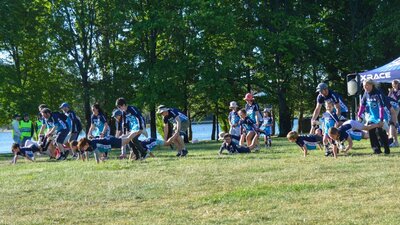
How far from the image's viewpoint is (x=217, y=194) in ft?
30.9

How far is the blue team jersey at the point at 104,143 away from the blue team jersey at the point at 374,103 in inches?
242

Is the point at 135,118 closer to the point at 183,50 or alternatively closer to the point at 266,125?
the point at 266,125

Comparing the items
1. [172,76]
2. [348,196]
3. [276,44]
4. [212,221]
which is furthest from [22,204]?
[276,44]

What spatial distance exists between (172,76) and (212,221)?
2803cm

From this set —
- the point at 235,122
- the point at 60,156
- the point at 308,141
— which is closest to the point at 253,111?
the point at 235,122

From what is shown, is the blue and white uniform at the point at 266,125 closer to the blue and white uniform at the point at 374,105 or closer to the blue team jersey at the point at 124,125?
the blue team jersey at the point at 124,125

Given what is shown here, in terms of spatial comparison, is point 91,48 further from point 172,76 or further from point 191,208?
point 191,208

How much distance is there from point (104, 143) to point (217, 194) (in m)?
7.46

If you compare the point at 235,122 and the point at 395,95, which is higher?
the point at 395,95

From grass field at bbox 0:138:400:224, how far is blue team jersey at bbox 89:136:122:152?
220 cm

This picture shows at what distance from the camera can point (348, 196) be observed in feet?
28.6

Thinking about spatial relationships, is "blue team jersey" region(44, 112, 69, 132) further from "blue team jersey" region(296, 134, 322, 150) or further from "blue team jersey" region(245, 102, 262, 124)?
"blue team jersey" region(296, 134, 322, 150)

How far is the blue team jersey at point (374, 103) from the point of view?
1505cm

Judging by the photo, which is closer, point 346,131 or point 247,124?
point 346,131
